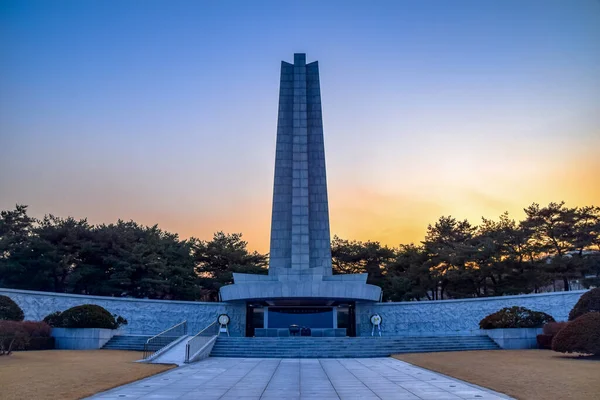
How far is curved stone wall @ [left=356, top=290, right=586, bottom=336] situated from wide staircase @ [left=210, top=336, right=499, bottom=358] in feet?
18.5

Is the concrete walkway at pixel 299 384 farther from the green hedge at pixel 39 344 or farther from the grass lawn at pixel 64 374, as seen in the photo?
the green hedge at pixel 39 344

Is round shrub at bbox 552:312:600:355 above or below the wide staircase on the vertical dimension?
above

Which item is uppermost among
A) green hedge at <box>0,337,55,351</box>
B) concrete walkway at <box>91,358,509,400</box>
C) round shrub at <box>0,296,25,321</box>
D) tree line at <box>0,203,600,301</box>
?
tree line at <box>0,203,600,301</box>

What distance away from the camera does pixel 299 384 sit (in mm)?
11594

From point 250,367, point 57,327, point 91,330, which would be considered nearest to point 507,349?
point 250,367

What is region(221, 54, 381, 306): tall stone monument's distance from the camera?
95.7 feet

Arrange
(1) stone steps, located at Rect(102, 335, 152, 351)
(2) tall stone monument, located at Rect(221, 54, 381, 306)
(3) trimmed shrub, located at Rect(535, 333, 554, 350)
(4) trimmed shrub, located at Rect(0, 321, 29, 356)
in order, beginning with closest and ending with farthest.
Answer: (4) trimmed shrub, located at Rect(0, 321, 29, 356) → (3) trimmed shrub, located at Rect(535, 333, 554, 350) → (1) stone steps, located at Rect(102, 335, 152, 351) → (2) tall stone monument, located at Rect(221, 54, 381, 306)

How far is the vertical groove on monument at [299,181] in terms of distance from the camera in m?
30.1

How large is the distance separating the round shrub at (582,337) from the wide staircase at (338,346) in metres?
5.92

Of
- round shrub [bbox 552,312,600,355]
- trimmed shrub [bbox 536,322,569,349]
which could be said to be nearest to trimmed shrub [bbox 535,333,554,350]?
trimmed shrub [bbox 536,322,569,349]

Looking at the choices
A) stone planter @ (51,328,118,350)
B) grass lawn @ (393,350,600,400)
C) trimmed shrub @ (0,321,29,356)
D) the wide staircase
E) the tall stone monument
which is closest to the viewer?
grass lawn @ (393,350,600,400)

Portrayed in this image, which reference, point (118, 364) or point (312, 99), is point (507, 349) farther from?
point (312, 99)

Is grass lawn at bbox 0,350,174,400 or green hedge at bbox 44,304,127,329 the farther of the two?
green hedge at bbox 44,304,127,329

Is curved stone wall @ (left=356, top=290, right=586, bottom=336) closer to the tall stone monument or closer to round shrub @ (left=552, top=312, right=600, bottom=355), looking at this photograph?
the tall stone monument
